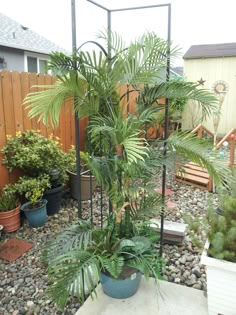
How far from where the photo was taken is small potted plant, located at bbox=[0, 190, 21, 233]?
260 cm

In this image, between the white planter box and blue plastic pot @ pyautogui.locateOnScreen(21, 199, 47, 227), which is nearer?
the white planter box

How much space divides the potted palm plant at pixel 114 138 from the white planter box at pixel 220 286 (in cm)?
31

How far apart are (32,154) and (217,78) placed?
5838 millimetres

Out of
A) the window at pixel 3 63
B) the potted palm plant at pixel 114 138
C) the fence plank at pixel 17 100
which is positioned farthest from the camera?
the window at pixel 3 63

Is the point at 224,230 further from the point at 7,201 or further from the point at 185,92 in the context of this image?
the point at 7,201

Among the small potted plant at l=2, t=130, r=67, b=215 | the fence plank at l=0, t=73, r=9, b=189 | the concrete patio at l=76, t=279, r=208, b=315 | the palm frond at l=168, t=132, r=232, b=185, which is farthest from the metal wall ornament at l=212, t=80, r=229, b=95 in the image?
the concrete patio at l=76, t=279, r=208, b=315

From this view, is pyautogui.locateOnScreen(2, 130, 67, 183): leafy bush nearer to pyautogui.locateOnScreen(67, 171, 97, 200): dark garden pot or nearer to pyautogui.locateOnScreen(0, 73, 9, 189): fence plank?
pyautogui.locateOnScreen(0, 73, 9, 189): fence plank

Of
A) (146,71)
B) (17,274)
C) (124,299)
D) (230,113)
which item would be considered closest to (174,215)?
(124,299)

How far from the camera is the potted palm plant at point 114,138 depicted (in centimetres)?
140

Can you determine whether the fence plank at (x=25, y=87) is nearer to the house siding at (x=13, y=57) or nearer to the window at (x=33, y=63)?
the house siding at (x=13, y=57)

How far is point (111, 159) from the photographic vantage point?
5.23ft

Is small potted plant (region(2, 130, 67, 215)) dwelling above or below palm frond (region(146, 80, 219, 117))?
below

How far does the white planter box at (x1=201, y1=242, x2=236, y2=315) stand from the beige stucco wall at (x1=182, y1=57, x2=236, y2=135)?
600 centimetres

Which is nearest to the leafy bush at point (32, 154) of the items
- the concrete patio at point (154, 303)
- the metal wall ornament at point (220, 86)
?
the concrete patio at point (154, 303)
